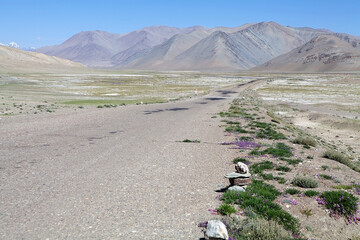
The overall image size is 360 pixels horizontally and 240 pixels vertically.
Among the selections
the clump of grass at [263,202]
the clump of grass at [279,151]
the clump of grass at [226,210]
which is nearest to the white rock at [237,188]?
the clump of grass at [263,202]

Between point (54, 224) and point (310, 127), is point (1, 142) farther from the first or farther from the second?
point (310, 127)

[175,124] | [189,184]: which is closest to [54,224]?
[189,184]

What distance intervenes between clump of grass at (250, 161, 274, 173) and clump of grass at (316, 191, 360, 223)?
3321 mm

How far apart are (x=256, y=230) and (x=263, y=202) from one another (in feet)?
5.51

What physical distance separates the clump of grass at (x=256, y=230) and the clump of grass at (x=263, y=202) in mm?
314

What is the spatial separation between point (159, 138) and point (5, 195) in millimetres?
10620

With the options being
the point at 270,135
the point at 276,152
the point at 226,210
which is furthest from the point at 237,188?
the point at 270,135

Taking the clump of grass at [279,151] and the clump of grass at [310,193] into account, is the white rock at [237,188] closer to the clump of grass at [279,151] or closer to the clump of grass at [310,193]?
the clump of grass at [310,193]

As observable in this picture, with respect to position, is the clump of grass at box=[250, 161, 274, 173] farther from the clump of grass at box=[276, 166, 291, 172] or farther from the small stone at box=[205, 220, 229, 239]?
the small stone at box=[205, 220, 229, 239]

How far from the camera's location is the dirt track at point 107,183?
7.80 metres

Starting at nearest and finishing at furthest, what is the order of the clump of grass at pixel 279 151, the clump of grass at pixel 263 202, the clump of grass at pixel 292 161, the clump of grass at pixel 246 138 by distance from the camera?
the clump of grass at pixel 263 202, the clump of grass at pixel 292 161, the clump of grass at pixel 279 151, the clump of grass at pixel 246 138

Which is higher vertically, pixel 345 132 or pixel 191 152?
pixel 191 152

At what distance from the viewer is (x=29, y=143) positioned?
678 inches

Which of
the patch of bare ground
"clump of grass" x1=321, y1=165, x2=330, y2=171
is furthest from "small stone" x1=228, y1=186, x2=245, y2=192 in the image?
"clump of grass" x1=321, y1=165, x2=330, y2=171
